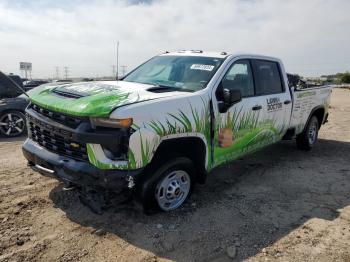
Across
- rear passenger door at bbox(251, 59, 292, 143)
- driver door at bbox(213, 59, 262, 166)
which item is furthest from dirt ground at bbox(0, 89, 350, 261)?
rear passenger door at bbox(251, 59, 292, 143)

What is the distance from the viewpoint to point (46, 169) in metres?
3.88

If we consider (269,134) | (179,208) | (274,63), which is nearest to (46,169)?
(179,208)

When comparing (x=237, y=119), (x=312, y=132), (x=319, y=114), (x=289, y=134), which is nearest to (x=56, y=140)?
(x=237, y=119)

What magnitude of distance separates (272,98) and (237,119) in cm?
111

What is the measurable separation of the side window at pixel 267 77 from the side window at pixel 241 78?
0.55 ft

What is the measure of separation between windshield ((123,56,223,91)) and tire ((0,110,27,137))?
4545 mm

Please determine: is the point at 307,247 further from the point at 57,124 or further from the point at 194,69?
the point at 57,124

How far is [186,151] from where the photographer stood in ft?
14.1

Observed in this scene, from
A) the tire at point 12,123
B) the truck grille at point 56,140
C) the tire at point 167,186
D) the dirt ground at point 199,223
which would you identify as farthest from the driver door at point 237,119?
the tire at point 12,123

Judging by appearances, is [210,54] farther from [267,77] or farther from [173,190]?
[173,190]

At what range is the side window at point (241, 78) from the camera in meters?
4.71

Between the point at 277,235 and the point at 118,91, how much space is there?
2.34 metres

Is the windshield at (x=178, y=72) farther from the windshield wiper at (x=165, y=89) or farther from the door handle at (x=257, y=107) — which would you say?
the door handle at (x=257, y=107)

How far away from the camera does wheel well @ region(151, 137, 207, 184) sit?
3918mm
